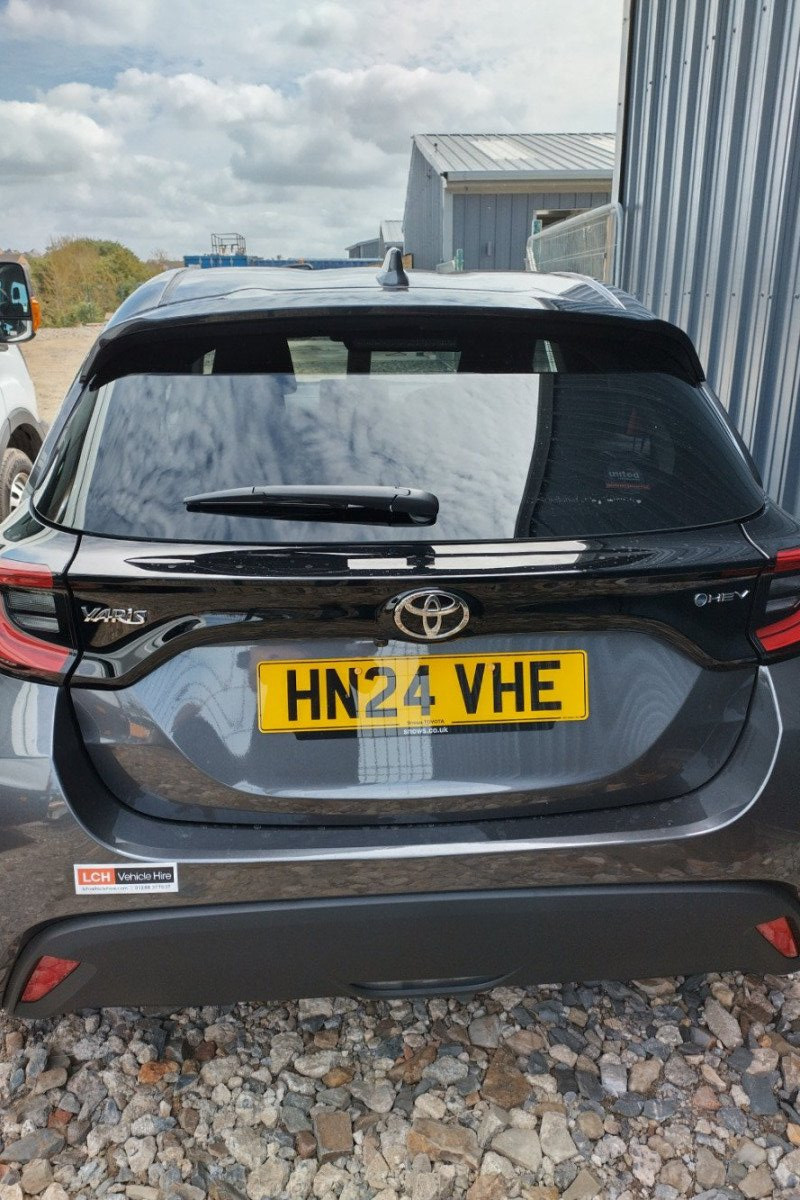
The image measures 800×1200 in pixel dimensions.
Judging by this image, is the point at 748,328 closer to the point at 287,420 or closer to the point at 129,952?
the point at 287,420

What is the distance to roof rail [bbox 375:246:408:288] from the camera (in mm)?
2188

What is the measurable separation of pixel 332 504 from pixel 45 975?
983mm

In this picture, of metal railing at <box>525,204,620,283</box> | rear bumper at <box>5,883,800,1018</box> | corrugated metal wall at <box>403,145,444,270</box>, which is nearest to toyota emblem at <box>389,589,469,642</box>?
rear bumper at <box>5,883,800,1018</box>

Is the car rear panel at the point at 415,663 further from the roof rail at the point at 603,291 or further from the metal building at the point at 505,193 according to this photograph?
the metal building at the point at 505,193

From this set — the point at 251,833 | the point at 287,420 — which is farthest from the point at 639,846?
the point at 287,420

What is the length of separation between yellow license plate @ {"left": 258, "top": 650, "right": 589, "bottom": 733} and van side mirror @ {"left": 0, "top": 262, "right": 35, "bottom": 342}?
11.0 ft

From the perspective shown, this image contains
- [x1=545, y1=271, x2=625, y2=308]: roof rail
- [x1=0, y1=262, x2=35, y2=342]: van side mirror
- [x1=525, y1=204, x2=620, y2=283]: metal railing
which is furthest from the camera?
[x1=525, y1=204, x2=620, y2=283]: metal railing

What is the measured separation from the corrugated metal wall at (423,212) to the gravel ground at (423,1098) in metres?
19.4

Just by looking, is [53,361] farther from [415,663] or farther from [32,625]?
[415,663]

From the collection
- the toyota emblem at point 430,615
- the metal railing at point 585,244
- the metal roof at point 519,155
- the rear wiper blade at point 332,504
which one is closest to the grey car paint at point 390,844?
the toyota emblem at point 430,615

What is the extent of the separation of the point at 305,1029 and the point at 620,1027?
74cm

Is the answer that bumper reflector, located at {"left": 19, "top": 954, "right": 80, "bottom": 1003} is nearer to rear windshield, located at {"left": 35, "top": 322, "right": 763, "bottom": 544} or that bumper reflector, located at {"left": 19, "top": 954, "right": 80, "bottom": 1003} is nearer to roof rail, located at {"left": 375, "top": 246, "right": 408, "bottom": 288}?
rear windshield, located at {"left": 35, "top": 322, "right": 763, "bottom": 544}

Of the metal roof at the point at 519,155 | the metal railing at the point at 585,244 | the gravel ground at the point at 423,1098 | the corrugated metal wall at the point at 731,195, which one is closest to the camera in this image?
the gravel ground at the point at 423,1098

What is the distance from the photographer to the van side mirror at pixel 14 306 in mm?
4355
